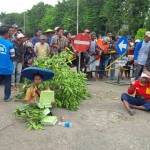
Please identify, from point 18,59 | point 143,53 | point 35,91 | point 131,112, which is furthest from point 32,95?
point 143,53

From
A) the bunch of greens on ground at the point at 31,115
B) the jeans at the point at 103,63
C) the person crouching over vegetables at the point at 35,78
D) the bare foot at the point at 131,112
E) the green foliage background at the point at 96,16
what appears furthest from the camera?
the green foliage background at the point at 96,16

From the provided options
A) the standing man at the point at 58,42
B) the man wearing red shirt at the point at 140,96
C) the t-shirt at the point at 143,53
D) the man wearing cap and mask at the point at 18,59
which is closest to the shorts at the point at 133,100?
the man wearing red shirt at the point at 140,96

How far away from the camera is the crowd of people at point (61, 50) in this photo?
39.6 feet

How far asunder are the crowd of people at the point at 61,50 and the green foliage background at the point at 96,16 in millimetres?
31184

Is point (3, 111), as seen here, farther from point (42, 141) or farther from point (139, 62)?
point (139, 62)

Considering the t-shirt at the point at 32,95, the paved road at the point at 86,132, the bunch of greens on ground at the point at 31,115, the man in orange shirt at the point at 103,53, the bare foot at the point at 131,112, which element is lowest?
the paved road at the point at 86,132

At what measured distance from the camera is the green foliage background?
2244 inches

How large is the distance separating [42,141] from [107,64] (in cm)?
1112

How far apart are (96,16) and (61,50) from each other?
68.0 metres

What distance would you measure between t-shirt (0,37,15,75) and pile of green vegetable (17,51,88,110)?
2.95 feet

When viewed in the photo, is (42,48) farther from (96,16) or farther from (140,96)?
(96,16)

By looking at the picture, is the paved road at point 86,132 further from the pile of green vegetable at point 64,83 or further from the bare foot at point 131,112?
the pile of green vegetable at point 64,83

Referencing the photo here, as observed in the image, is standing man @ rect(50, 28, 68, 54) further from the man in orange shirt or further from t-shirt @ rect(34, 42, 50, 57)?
the man in orange shirt

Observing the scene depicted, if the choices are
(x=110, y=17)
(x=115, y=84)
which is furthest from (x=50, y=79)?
(x=110, y=17)
